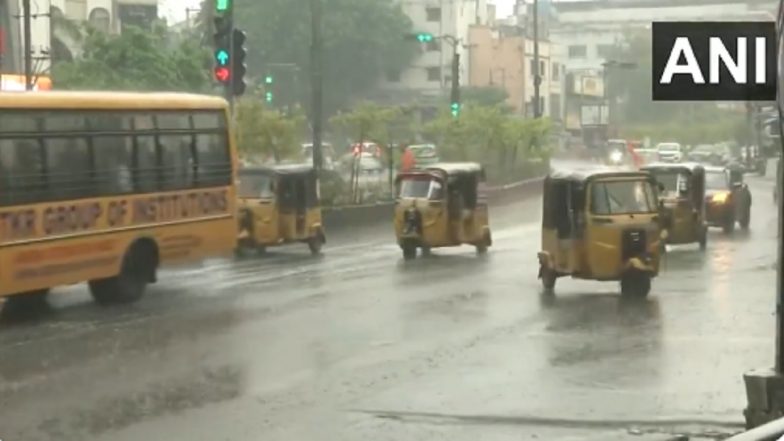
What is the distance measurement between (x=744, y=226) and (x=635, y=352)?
2343 centimetres

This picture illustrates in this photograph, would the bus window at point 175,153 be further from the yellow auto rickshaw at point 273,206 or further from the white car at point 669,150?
the white car at point 669,150

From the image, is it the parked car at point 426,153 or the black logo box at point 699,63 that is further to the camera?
the parked car at point 426,153

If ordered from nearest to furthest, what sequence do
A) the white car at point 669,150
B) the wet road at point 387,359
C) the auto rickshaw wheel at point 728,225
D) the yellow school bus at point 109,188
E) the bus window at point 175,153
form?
the wet road at point 387,359 < the yellow school bus at point 109,188 < the bus window at point 175,153 < the auto rickshaw wheel at point 728,225 < the white car at point 669,150

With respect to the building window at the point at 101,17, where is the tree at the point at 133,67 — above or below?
below

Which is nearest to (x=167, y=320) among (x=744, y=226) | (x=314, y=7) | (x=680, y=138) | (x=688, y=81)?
(x=688, y=81)

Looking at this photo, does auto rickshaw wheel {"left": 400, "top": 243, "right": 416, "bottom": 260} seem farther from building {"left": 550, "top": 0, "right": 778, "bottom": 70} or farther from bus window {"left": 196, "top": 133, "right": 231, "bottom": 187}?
building {"left": 550, "top": 0, "right": 778, "bottom": 70}

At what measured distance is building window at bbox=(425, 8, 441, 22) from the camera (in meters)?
91.6

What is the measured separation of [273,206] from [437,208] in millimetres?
3129

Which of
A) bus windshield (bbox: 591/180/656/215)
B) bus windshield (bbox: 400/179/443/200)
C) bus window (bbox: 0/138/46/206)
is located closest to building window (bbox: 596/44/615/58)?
bus windshield (bbox: 400/179/443/200)

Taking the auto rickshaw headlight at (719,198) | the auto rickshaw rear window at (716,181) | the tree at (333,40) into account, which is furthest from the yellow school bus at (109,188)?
the tree at (333,40)

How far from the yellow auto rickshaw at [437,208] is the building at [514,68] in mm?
57069

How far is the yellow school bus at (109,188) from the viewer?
17.7 metres

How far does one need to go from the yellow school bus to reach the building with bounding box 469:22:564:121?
2568 inches

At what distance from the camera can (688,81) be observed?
809 centimetres
